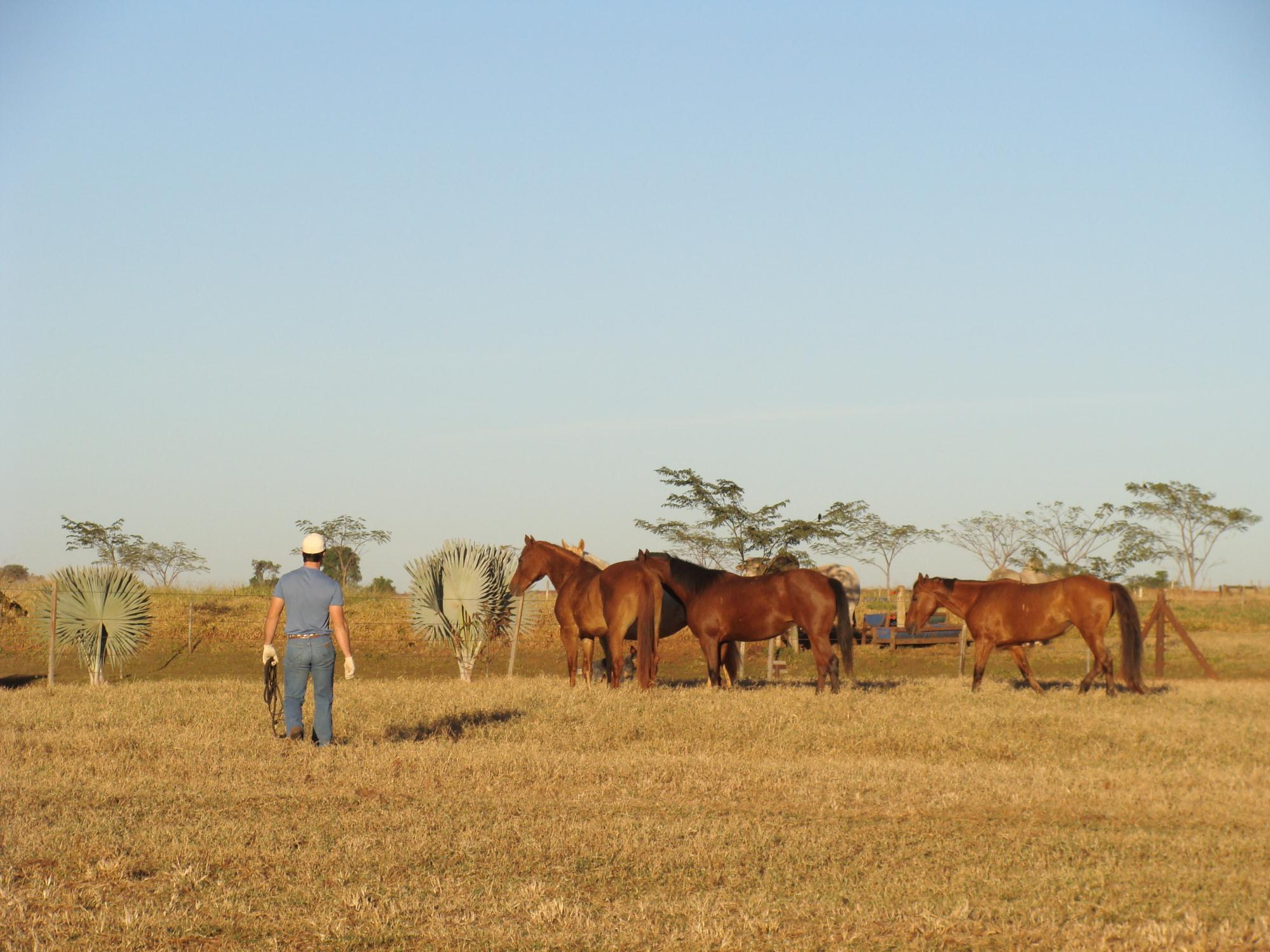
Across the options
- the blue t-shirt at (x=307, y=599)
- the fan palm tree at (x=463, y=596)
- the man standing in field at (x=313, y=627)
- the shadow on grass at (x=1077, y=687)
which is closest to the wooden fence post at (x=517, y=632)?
the fan palm tree at (x=463, y=596)

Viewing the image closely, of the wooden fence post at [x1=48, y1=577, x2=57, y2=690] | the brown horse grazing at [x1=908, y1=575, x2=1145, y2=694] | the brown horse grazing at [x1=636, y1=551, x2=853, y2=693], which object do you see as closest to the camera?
the brown horse grazing at [x1=908, y1=575, x2=1145, y2=694]

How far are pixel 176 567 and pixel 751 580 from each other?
6608 centimetres

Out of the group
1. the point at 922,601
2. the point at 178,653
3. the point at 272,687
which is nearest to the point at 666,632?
the point at 922,601

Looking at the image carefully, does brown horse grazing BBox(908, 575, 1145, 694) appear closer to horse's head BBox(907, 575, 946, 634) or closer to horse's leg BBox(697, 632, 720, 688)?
horse's head BBox(907, 575, 946, 634)

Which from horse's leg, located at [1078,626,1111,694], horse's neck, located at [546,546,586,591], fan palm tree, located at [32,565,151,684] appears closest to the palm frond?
fan palm tree, located at [32,565,151,684]

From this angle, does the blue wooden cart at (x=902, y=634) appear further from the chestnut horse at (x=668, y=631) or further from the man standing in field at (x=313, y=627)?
the man standing in field at (x=313, y=627)

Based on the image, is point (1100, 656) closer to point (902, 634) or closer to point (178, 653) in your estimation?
point (902, 634)

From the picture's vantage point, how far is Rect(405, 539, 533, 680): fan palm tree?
20094 mm

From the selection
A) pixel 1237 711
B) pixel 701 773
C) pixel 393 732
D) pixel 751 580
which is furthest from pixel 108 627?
pixel 1237 711

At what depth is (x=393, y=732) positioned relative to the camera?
11492mm

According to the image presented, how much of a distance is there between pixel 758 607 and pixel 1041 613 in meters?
3.96

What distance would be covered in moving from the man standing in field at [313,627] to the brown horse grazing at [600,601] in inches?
220

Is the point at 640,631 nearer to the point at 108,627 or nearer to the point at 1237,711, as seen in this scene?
the point at 1237,711

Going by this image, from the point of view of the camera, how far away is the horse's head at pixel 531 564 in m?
17.6
